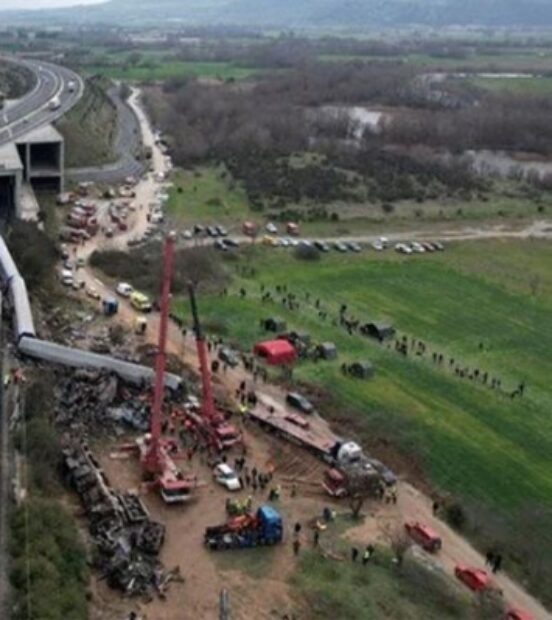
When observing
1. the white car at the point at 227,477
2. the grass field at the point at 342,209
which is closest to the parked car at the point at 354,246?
the grass field at the point at 342,209

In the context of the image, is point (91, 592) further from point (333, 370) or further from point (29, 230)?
point (29, 230)

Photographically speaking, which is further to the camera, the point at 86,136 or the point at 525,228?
the point at 86,136

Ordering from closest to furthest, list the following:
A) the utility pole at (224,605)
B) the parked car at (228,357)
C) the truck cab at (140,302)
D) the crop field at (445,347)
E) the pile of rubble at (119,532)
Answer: the utility pole at (224,605) → the pile of rubble at (119,532) → the crop field at (445,347) → the parked car at (228,357) → the truck cab at (140,302)

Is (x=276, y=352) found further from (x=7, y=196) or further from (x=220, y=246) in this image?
(x=7, y=196)

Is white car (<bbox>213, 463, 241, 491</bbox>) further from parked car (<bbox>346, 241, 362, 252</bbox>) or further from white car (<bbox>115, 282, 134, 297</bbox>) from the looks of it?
parked car (<bbox>346, 241, 362, 252</bbox>)

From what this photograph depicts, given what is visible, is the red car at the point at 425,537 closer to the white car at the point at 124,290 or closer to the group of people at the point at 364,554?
the group of people at the point at 364,554

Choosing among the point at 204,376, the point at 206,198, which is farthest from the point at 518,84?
the point at 204,376

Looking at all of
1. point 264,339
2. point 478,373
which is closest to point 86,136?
point 264,339
